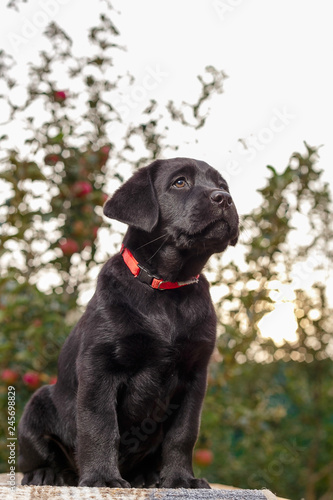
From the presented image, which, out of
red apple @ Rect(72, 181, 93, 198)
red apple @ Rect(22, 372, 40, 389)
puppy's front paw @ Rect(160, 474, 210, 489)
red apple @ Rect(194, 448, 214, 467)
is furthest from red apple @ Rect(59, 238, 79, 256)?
puppy's front paw @ Rect(160, 474, 210, 489)

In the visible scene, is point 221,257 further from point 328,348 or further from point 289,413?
point 289,413

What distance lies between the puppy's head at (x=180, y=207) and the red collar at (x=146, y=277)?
0.48ft

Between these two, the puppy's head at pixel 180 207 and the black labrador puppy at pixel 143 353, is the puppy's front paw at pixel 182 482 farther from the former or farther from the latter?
the puppy's head at pixel 180 207

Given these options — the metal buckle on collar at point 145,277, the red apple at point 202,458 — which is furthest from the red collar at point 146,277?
the red apple at point 202,458

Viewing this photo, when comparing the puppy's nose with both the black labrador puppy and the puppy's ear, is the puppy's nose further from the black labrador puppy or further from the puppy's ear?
the puppy's ear

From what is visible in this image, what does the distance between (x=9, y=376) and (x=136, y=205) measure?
1.45 metres

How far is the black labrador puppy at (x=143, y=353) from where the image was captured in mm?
2342

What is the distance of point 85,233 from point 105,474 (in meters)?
1.76

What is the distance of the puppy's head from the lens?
252 cm

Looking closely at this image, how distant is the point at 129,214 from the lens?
2574mm

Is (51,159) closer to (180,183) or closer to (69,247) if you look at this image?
(69,247)

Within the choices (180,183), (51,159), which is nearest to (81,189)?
(51,159)

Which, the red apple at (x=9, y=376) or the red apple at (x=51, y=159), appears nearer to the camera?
the red apple at (x=9, y=376)

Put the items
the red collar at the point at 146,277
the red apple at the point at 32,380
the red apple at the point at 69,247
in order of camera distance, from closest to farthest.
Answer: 1. the red collar at the point at 146,277
2. the red apple at the point at 32,380
3. the red apple at the point at 69,247
